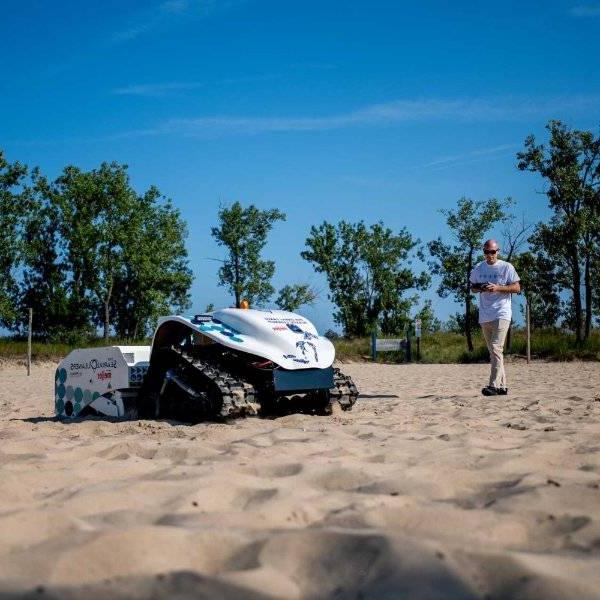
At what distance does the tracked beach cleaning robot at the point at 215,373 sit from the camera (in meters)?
6.25

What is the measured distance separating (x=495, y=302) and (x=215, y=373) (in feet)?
13.8

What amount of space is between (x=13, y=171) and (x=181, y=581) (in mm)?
38542

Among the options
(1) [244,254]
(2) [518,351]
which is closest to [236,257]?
(1) [244,254]

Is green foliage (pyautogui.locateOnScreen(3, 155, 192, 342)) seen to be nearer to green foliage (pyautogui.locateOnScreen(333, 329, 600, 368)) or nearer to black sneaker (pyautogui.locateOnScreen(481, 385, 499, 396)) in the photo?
green foliage (pyautogui.locateOnScreen(333, 329, 600, 368))

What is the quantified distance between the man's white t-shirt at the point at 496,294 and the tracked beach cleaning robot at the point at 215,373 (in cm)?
269

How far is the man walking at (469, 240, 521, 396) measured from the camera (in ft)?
29.0

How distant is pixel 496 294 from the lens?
9055 millimetres

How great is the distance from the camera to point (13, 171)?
3703 centimetres

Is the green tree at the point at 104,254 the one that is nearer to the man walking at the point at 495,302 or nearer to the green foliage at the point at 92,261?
the green foliage at the point at 92,261

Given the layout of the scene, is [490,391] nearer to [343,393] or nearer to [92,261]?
[343,393]

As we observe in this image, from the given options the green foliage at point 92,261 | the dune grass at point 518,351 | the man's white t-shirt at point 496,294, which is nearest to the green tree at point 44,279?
the green foliage at point 92,261

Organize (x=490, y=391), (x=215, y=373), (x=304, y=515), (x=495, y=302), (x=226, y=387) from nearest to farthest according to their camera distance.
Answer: (x=304, y=515), (x=226, y=387), (x=215, y=373), (x=490, y=391), (x=495, y=302)

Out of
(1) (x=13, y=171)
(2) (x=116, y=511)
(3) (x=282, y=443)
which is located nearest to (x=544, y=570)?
(2) (x=116, y=511)

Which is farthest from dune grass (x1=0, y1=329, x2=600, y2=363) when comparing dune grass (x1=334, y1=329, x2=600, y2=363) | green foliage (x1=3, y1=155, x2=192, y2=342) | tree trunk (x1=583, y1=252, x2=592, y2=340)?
green foliage (x1=3, y1=155, x2=192, y2=342)
